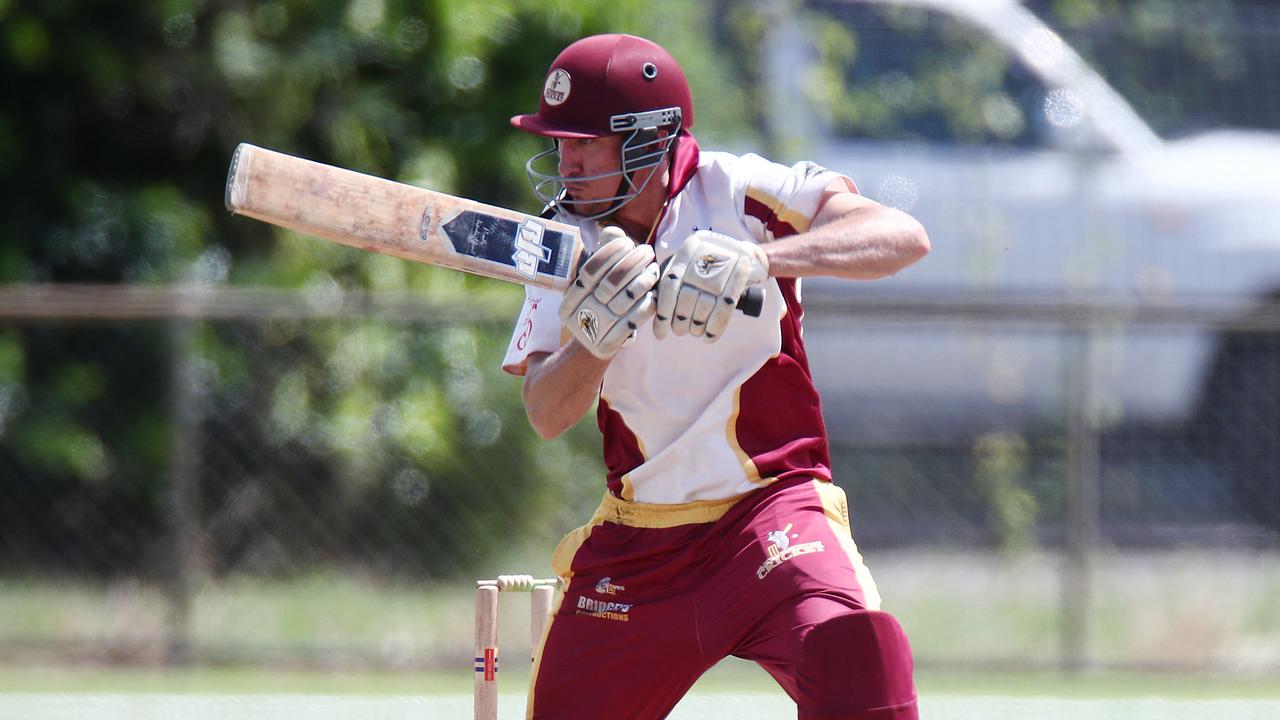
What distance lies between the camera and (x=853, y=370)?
863 cm

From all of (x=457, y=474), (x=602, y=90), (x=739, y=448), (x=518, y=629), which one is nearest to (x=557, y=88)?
(x=602, y=90)

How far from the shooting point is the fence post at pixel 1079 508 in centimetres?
811

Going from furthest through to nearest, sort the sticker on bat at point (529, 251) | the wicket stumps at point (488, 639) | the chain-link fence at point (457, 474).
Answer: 1. the chain-link fence at point (457, 474)
2. the wicket stumps at point (488, 639)
3. the sticker on bat at point (529, 251)

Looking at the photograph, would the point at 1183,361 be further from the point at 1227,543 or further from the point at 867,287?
the point at 867,287

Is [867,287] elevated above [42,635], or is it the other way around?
[867,287]

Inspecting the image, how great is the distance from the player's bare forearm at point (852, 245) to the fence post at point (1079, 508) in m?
5.02

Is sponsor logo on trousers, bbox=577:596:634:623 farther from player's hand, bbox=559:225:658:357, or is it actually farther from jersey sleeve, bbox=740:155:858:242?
jersey sleeve, bbox=740:155:858:242

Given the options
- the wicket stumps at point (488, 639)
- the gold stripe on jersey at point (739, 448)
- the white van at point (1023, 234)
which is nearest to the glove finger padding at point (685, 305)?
the gold stripe on jersey at point (739, 448)

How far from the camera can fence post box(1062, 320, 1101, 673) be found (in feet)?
26.6

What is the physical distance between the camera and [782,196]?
11.9 ft

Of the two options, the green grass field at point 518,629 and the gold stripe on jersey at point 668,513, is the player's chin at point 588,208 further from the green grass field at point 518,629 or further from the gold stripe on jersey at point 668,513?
the green grass field at point 518,629

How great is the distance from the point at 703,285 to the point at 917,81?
24.0 ft

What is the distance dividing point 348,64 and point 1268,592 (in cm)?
→ 583

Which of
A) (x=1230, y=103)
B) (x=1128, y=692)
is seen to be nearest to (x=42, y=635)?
(x=1128, y=692)
